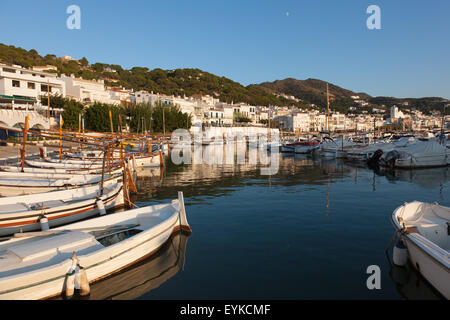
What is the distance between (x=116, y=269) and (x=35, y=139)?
41514 millimetres

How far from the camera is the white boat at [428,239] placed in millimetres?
6660

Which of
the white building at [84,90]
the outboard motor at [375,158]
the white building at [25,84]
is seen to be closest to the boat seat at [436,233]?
the outboard motor at [375,158]

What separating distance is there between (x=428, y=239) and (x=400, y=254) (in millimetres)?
1000

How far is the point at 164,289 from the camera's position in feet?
24.9

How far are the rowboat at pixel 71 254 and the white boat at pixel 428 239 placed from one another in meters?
7.25

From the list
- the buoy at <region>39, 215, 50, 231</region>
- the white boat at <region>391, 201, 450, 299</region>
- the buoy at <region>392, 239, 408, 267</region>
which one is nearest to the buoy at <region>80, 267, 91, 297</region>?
the buoy at <region>39, 215, 50, 231</region>

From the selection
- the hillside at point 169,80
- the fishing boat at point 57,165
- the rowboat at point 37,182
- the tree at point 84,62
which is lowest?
the rowboat at point 37,182

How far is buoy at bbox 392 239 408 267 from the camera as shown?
327 inches

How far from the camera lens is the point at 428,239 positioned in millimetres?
8516

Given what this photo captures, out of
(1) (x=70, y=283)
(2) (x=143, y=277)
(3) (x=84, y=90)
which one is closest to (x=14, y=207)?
(1) (x=70, y=283)

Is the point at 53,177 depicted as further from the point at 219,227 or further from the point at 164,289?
the point at 164,289

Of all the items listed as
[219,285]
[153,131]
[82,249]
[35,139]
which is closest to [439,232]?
[219,285]

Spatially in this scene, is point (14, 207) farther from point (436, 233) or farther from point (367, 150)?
point (367, 150)

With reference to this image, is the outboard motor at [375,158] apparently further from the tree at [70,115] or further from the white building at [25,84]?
the white building at [25,84]
